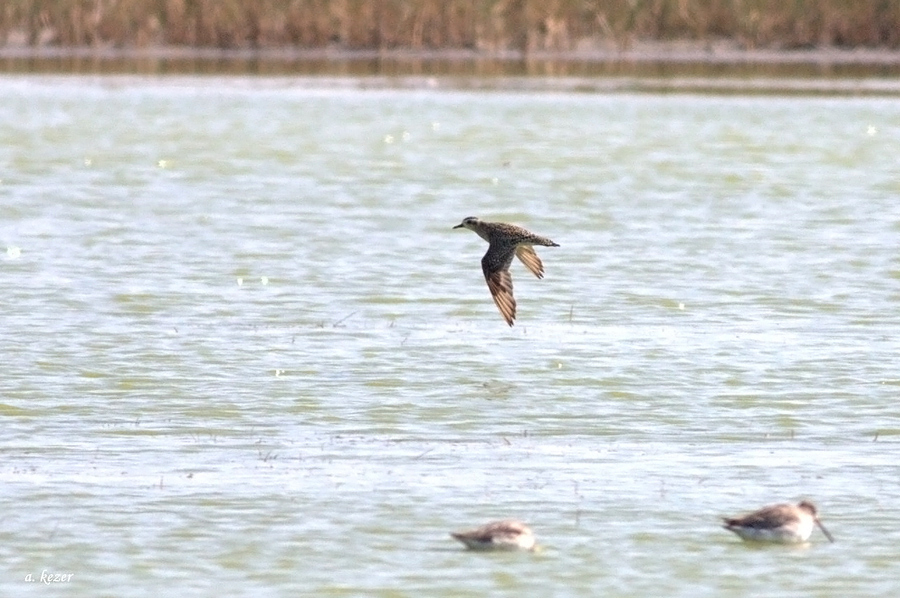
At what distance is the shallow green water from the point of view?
857cm

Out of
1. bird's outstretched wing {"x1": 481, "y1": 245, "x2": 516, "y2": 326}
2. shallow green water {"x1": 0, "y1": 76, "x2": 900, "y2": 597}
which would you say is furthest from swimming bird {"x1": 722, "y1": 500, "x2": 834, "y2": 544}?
bird's outstretched wing {"x1": 481, "y1": 245, "x2": 516, "y2": 326}

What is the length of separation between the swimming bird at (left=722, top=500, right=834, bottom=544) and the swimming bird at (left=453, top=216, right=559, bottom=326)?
4.01 metres

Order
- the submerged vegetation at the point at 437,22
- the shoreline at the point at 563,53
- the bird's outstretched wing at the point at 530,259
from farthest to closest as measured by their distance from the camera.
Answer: the shoreline at the point at 563,53 < the submerged vegetation at the point at 437,22 < the bird's outstretched wing at the point at 530,259

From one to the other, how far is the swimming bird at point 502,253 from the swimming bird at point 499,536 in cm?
404

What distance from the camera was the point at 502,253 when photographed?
12688 millimetres

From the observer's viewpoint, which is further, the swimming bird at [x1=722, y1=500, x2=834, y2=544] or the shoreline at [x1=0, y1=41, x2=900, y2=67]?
the shoreline at [x1=0, y1=41, x2=900, y2=67]

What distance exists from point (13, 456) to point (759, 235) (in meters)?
10.5

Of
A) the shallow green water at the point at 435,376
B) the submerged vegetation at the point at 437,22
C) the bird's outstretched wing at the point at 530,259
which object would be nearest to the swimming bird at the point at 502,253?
the bird's outstretched wing at the point at 530,259

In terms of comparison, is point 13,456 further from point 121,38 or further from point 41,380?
point 121,38

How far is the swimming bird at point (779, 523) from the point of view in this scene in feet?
27.6

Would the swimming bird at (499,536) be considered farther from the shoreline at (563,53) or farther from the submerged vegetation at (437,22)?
the shoreline at (563,53)

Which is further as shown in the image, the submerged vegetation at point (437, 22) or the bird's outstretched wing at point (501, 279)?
the submerged vegetation at point (437, 22)

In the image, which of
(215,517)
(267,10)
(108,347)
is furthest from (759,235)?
(267,10)

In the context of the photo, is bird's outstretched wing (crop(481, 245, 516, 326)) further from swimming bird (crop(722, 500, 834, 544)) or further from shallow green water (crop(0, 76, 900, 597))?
swimming bird (crop(722, 500, 834, 544))
